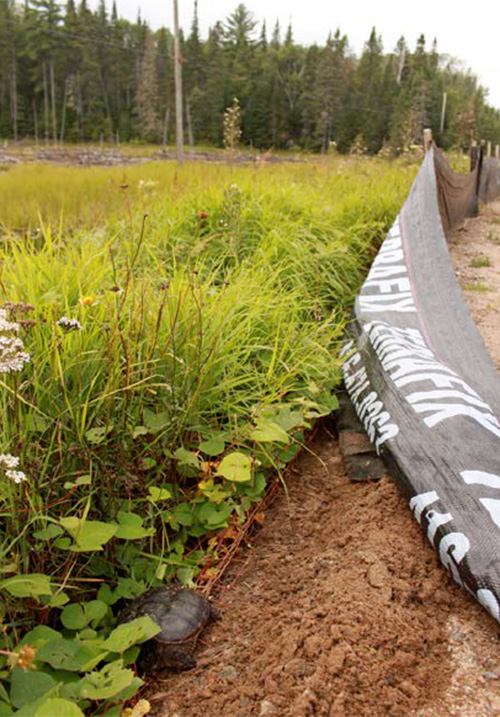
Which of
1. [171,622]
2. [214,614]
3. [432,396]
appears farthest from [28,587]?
[432,396]

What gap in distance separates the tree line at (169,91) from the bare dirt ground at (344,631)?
42334 millimetres

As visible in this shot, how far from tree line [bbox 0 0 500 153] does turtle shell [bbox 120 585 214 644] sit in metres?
42.5

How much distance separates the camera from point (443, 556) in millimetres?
1550

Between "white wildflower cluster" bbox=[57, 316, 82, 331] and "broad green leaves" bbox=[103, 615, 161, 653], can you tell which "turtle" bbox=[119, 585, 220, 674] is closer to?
"broad green leaves" bbox=[103, 615, 161, 653]

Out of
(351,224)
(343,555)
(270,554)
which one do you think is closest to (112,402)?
(270,554)

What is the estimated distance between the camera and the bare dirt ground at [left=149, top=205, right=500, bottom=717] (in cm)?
124

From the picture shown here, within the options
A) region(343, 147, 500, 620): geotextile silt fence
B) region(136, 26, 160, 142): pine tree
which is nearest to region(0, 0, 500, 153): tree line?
region(136, 26, 160, 142): pine tree

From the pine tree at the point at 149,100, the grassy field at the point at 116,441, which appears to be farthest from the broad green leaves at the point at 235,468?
the pine tree at the point at 149,100

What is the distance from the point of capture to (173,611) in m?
1.47

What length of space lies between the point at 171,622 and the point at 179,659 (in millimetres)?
86

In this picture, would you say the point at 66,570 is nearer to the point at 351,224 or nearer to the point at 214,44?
the point at 351,224

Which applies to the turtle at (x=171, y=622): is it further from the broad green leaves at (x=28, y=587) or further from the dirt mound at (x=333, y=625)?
the broad green leaves at (x=28, y=587)

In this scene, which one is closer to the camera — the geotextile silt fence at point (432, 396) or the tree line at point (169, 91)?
the geotextile silt fence at point (432, 396)

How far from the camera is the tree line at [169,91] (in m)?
45.3
